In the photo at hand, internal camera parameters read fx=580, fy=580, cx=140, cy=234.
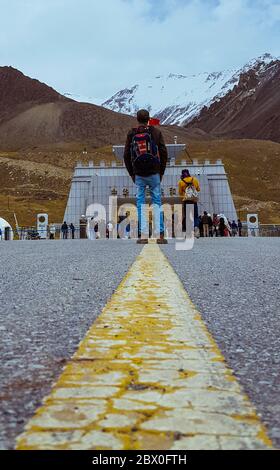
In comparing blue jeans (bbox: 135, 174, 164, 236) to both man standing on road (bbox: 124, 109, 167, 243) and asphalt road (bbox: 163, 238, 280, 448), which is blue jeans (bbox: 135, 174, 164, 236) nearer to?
man standing on road (bbox: 124, 109, 167, 243)

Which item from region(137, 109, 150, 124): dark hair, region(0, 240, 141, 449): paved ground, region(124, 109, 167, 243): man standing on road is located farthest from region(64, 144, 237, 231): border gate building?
region(0, 240, 141, 449): paved ground

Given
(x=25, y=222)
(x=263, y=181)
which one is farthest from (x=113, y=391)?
(x=263, y=181)

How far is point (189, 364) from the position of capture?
1458 mm

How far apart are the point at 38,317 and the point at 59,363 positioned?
964 mm

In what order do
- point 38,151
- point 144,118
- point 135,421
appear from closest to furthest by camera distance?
point 135,421 → point 144,118 → point 38,151

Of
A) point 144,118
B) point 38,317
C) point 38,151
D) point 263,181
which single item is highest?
point 38,151

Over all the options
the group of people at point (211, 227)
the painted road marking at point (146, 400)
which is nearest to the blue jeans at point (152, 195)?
the painted road marking at point (146, 400)

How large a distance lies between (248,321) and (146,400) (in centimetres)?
144

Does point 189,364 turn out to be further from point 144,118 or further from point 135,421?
point 144,118

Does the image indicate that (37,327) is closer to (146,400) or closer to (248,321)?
(248,321)

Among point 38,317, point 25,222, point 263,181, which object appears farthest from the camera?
point 263,181

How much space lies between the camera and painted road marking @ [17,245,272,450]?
3.07ft

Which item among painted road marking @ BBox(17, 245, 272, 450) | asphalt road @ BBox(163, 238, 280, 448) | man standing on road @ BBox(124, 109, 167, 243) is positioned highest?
man standing on road @ BBox(124, 109, 167, 243)

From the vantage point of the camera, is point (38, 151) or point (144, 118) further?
point (38, 151)
